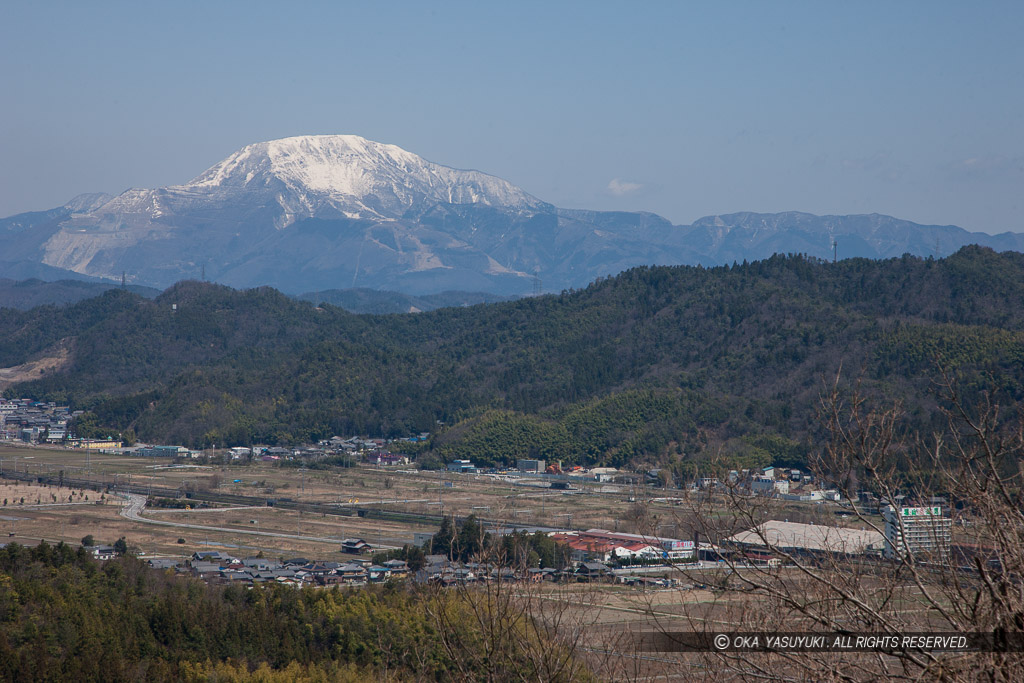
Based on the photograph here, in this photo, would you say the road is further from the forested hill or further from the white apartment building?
the white apartment building

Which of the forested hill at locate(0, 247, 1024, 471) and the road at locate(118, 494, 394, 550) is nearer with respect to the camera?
the road at locate(118, 494, 394, 550)

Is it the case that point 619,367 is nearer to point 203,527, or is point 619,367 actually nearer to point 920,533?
point 203,527

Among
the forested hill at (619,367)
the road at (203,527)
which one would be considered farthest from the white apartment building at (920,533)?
the forested hill at (619,367)

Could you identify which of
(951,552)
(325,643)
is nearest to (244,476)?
(325,643)

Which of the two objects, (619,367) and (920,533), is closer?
(920,533)

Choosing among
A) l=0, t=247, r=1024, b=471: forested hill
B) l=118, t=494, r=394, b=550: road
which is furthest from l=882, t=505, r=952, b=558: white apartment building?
l=0, t=247, r=1024, b=471: forested hill

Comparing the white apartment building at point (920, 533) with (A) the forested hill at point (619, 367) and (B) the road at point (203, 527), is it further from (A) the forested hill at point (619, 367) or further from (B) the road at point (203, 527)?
(A) the forested hill at point (619, 367)

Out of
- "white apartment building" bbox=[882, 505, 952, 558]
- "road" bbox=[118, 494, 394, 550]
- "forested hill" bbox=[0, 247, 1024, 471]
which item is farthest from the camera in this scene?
"forested hill" bbox=[0, 247, 1024, 471]

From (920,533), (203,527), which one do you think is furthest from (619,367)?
(920,533)

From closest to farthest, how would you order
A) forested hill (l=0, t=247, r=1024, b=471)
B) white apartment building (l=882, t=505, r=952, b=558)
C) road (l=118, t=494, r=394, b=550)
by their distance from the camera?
white apartment building (l=882, t=505, r=952, b=558), road (l=118, t=494, r=394, b=550), forested hill (l=0, t=247, r=1024, b=471)
